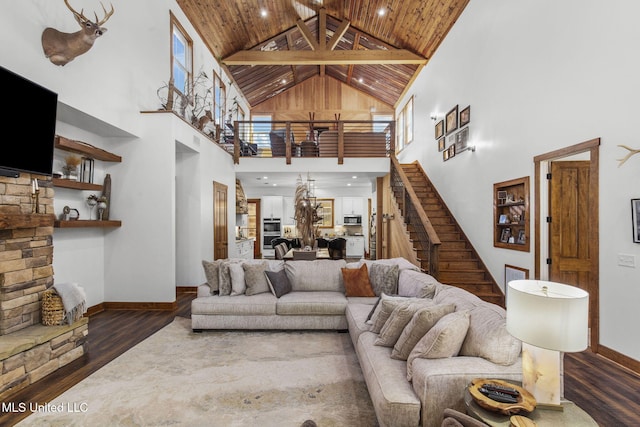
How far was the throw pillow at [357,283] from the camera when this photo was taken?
4.03 meters

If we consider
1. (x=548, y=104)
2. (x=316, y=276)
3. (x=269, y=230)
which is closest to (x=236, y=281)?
(x=316, y=276)

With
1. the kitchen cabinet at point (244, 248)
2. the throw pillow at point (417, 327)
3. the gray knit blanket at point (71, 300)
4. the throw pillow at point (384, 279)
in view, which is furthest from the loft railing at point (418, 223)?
Answer: the gray knit blanket at point (71, 300)

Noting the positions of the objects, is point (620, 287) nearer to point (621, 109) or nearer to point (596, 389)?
point (596, 389)

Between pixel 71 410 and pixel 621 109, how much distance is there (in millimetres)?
5146

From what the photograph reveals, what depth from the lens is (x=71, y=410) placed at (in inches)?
90.6

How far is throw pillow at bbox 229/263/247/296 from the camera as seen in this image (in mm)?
4031

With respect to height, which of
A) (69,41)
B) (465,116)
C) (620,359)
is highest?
(465,116)

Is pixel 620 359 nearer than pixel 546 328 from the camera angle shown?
No

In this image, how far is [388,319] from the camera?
250cm

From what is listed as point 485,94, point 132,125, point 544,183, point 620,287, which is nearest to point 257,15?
point 132,125

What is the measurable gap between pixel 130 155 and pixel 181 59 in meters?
2.75

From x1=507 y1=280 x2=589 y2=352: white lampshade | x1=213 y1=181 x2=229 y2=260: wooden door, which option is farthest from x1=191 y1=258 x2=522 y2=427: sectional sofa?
x1=213 y1=181 x2=229 y2=260: wooden door

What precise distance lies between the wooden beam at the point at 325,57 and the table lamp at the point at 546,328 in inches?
298

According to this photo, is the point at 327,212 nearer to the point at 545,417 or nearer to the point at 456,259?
the point at 456,259
